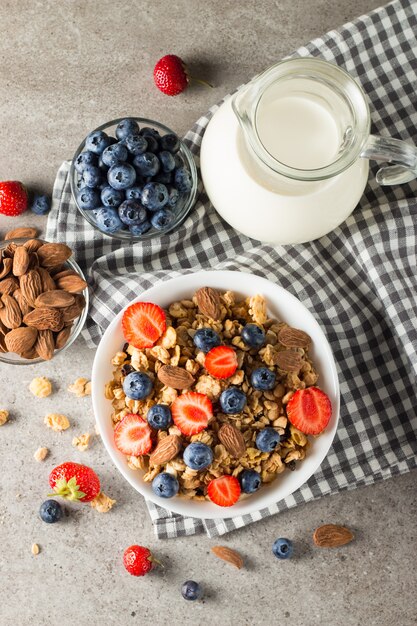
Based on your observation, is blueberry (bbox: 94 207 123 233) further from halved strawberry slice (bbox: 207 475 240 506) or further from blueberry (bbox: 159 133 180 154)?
halved strawberry slice (bbox: 207 475 240 506)

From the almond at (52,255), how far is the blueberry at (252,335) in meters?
0.39

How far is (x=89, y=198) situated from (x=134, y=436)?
46cm

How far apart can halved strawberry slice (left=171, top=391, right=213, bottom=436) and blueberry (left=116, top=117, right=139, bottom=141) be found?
517mm

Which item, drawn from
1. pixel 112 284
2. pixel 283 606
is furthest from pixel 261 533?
pixel 112 284

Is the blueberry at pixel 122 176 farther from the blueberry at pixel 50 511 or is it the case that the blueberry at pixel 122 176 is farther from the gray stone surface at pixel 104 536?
the blueberry at pixel 50 511

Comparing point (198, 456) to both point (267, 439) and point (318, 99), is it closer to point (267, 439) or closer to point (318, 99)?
point (267, 439)

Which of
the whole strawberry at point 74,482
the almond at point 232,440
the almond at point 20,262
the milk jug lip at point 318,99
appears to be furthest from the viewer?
the whole strawberry at point 74,482

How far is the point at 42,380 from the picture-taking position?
153 cm

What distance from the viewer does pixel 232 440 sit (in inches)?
48.8

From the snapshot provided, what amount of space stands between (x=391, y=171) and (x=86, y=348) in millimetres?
730

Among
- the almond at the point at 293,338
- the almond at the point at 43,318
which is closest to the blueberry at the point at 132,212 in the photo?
the almond at the point at 43,318

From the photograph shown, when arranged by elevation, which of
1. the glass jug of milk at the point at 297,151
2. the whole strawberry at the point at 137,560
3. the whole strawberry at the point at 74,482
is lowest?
the whole strawberry at the point at 137,560

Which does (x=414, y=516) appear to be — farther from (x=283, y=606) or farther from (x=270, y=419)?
(x=270, y=419)

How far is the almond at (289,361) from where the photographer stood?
1269 millimetres
